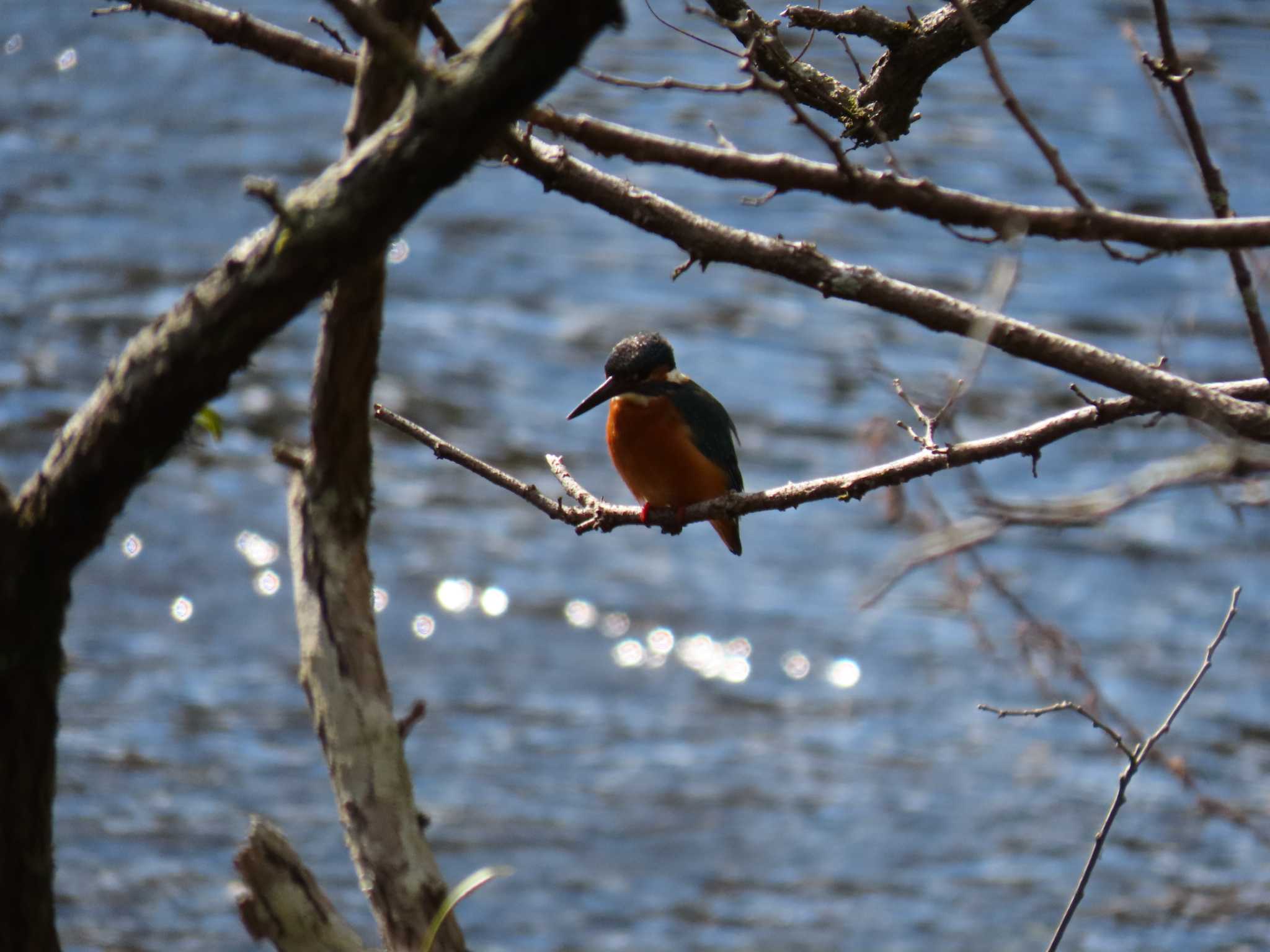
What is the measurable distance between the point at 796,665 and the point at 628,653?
974mm

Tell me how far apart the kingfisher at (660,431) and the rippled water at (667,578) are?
1.29m

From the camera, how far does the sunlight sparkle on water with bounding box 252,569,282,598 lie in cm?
917

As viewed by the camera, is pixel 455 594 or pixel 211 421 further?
pixel 455 594

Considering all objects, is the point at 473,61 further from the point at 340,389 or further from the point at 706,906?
the point at 706,906

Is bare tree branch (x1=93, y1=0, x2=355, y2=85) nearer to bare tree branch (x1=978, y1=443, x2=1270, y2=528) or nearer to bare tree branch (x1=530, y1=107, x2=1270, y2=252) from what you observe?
bare tree branch (x1=530, y1=107, x2=1270, y2=252)

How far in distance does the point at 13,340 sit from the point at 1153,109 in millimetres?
9182

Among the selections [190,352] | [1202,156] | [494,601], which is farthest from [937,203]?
[494,601]

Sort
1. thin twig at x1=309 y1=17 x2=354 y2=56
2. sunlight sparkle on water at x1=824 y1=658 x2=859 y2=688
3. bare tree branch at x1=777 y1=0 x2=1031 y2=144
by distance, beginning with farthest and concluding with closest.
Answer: sunlight sparkle on water at x1=824 y1=658 x2=859 y2=688
bare tree branch at x1=777 y1=0 x2=1031 y2=144
thin twig at x1=309 y1=17 x2=354 y2=56

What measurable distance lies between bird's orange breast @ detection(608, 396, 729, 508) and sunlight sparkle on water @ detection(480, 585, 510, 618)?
4831 millimetres

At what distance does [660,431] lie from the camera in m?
4.37

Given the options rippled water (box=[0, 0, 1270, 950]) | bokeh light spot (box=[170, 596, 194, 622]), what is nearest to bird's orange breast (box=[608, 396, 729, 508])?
rippled water (box=[0, 0, 1270, 950])

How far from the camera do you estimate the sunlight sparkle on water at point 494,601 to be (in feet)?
30.2

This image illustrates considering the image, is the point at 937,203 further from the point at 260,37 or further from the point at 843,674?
the point at 843,674

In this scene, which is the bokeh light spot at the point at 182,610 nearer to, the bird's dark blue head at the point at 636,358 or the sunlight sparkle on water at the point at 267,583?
the sunlight sparkle on water at the point at 267,583
